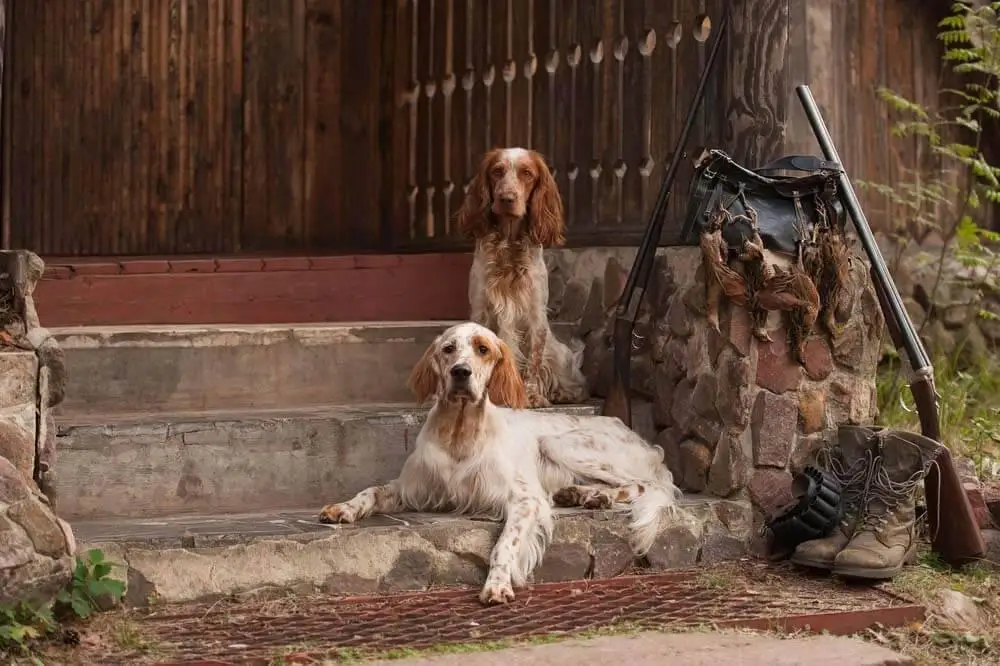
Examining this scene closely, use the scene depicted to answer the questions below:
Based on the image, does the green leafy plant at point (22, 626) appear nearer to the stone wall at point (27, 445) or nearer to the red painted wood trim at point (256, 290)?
Answer: the stone wall at point (27, 445)

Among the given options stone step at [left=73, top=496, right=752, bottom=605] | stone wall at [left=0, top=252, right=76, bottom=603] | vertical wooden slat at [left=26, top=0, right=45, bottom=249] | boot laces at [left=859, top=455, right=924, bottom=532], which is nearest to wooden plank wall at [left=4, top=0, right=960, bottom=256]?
vertical wooden slat at [left=26, top=0, right=45, bottom=249]

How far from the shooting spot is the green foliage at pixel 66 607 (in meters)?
3.85

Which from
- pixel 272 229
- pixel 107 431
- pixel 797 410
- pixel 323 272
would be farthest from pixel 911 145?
pixel 107 431

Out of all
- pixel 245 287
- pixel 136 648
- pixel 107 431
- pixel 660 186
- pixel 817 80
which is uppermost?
pixel 817 80

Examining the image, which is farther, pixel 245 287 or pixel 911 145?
pixel 911 145

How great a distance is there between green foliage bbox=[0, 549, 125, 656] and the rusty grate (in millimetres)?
174

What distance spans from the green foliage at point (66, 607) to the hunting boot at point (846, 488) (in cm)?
261

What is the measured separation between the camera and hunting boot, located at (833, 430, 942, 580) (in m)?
4.89

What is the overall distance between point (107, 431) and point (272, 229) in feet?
11.6

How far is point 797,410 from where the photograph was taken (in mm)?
5480

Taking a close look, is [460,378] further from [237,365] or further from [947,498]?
[947,498]

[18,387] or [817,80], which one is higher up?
[817,80]

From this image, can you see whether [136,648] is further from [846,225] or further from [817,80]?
[817,80]

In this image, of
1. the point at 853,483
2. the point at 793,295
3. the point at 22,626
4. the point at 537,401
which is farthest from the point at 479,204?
the point at 22,626
